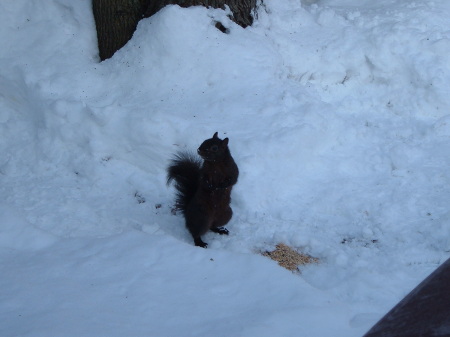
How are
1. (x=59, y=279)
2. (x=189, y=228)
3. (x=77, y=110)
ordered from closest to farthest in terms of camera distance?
(x=59, y=279) < (x=189, y=228) < (x=77, y=110)

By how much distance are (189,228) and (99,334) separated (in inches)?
57.2

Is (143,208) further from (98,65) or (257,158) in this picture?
(98,65)

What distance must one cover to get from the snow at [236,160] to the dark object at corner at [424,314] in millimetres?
1510

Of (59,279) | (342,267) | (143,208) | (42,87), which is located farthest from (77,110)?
(342,267)

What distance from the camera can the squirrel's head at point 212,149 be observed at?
4059 millimetres

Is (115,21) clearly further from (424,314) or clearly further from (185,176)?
(424,314)

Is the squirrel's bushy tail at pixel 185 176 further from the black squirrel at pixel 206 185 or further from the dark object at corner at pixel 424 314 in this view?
the dark object at corner at pixel 424 314

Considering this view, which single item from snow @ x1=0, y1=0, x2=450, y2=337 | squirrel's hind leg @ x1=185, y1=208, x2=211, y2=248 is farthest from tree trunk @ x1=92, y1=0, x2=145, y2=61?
squirrel's hind leg @ x1=185, y1=208, x2=211, y2=248

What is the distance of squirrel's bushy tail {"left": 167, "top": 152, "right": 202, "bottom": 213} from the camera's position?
432cm

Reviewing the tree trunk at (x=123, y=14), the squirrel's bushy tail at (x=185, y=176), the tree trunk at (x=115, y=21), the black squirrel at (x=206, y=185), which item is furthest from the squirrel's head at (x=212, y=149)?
the tree trunk at (x=115, y=21)

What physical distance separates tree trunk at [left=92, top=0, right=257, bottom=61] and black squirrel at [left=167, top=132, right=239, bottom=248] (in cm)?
192

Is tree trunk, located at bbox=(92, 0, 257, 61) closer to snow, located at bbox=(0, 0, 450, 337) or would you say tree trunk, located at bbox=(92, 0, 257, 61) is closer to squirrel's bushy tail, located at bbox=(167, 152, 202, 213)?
snow, located at bbox=(0, 0, 450, 337)

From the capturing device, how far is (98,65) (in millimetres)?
5613

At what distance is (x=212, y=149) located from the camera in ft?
13.3
